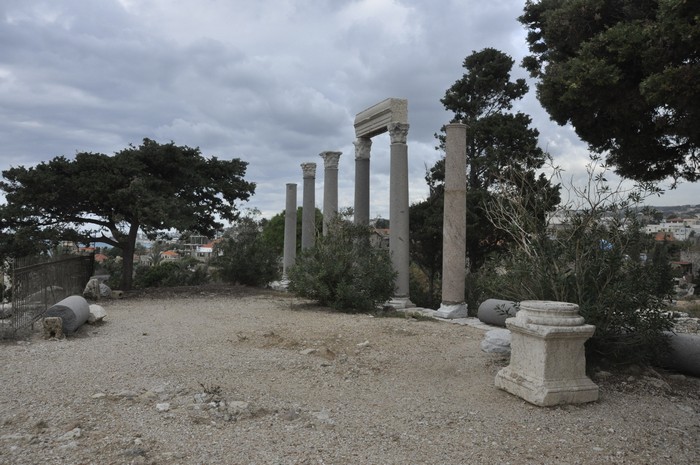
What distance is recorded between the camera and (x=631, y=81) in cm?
563

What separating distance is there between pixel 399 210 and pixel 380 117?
9.33 feet

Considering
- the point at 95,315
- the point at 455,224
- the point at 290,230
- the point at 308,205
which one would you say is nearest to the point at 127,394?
the point at 95,315

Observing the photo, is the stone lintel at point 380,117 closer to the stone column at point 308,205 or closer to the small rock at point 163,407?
the stone column at point 308,205

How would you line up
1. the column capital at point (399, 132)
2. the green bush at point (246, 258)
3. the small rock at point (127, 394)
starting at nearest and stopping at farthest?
the small rock at point (127, 394) < the column capital at point (399, 132) < the green bush at point (246, 258)

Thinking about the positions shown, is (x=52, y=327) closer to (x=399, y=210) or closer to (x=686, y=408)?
(x=399, y=210)

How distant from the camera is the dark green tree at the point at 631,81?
4.73 meters

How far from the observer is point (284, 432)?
174 inches

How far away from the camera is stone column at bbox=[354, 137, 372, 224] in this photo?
16172 millimetres

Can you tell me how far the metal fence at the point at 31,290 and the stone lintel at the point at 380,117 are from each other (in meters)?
8.75

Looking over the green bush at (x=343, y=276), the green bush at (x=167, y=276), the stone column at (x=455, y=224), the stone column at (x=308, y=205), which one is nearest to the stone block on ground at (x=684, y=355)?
the stone column at (x=455, y=224)

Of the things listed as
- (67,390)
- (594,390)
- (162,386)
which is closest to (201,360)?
(162,386)

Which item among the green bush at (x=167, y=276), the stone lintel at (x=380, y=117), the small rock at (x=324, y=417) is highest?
the stone lintel at (x=380, y=117)

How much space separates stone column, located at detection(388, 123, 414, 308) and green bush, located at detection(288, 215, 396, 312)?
2.30ft

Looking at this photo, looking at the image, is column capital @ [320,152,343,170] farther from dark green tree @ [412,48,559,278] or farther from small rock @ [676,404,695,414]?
small rock @ [676,404,695,414]
